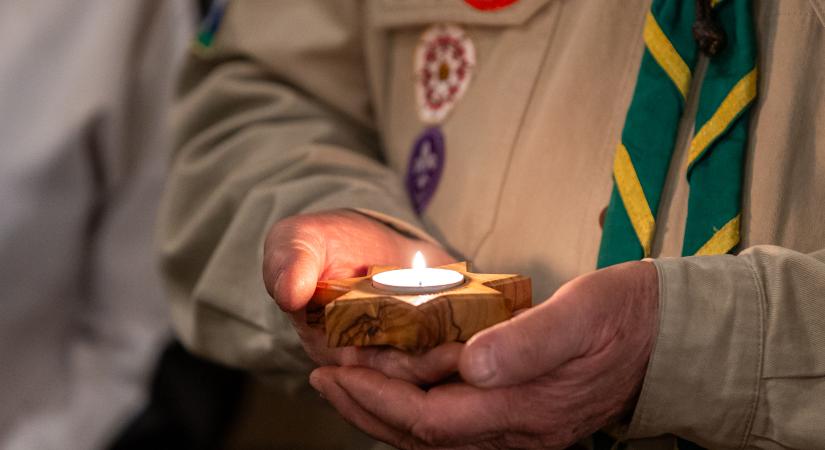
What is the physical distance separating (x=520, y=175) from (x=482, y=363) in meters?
0.33

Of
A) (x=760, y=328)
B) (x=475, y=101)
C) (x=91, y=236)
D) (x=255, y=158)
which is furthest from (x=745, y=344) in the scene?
(x=91, y=236)

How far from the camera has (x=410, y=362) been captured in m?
0.68

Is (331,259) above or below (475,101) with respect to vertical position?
below

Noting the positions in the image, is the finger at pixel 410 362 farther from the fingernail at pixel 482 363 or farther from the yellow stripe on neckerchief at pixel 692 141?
the yellow stripe on neckerchief at pixel 692 141

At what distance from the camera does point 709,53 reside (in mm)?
752

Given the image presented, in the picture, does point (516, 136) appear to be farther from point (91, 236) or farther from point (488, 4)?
point (91, 236)

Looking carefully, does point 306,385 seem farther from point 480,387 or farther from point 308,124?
point 480,387

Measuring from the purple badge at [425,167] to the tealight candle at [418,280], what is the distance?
0.26 metres

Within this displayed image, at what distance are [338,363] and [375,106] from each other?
0.44 m

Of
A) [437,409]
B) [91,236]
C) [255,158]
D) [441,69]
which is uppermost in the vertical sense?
[441,69]

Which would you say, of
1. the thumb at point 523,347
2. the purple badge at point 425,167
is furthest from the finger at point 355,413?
the purple badge at point 425,167

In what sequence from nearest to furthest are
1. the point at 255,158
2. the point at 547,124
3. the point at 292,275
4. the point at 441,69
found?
the point at 292,275 < the point at 547,124 < the point at 441,69 < the point at 255,158

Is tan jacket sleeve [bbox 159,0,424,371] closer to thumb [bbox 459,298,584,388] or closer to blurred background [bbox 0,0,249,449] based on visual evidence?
thumb [bbox 459,298,584,388]

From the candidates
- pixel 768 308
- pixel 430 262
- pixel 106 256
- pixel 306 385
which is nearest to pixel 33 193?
pixel 106 256
